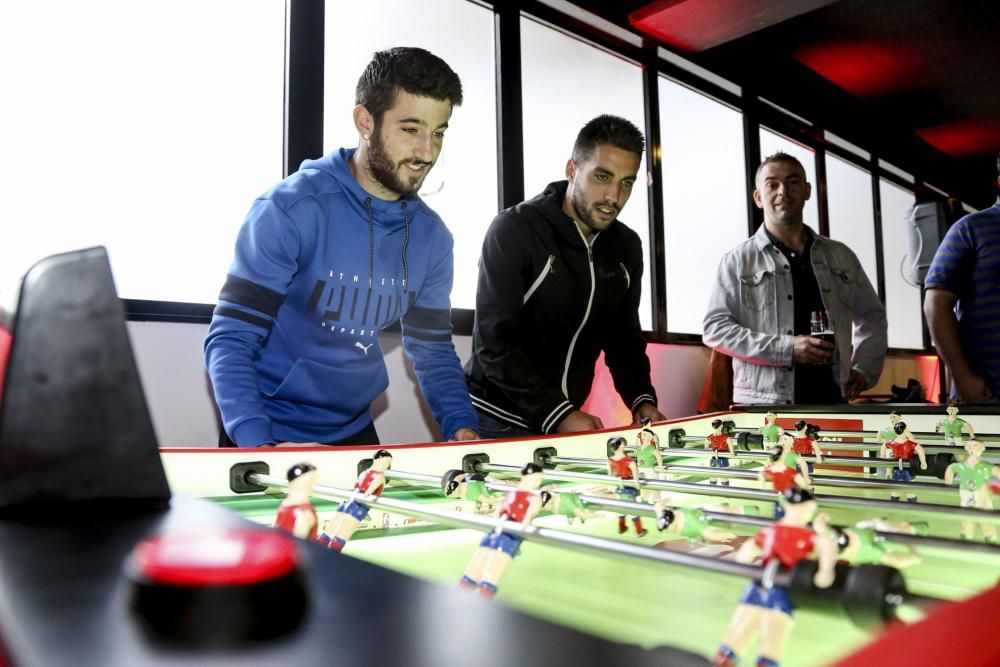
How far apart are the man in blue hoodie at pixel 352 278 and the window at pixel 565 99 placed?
1787 millimetres

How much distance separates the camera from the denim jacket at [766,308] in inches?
121

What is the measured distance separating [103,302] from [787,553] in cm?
56

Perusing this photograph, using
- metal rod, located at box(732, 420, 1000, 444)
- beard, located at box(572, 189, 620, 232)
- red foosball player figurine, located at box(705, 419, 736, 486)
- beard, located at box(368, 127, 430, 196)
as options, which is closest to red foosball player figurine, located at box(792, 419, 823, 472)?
red foosball player figurine, located at box(705, 419, 736, 486)

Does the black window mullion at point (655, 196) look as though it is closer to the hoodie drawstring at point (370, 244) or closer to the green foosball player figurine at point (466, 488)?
the hoodie drawstring at point (370, 244)

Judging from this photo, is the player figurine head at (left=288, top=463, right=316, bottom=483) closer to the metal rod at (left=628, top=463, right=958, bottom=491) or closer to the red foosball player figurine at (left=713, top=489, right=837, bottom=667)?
the red foosball player figurine at (left=713, top=489, right=837, bottom=667)

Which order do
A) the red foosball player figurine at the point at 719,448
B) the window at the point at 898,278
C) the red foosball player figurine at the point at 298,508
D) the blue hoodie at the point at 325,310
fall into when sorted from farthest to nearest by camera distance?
the window at the point at 898,278 < the blue hoodie at the point at 325,310 < the red foosball player figurine at the point at 719,448 < the red foosball player figurine at the point at 298,508

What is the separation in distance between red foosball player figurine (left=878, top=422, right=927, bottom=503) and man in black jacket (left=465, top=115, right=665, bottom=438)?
0.91 meters

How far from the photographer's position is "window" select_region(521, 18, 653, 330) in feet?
12.2


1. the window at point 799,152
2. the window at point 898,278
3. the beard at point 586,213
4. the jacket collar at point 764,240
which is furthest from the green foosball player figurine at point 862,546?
the window at point 898,278

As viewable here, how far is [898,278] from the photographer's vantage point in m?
7.32

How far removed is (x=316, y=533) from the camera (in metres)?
0.78

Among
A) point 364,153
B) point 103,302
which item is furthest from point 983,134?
point 103,302

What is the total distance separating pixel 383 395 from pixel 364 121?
1.26 metres

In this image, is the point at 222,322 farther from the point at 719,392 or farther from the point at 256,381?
the point at 719,392
